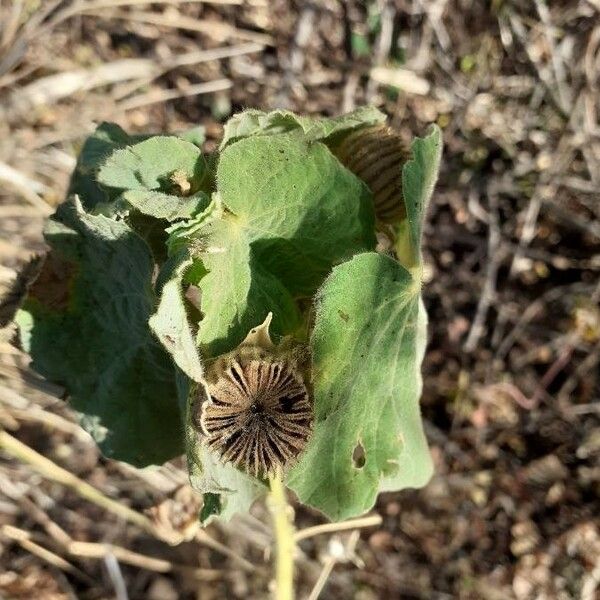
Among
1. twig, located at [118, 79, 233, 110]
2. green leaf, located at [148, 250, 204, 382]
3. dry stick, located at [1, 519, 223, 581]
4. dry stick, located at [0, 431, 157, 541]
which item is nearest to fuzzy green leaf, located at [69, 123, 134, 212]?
green leaf, located at [148, 250, 204, 382]

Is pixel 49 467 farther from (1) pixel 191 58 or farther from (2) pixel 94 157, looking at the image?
(1) pixel 191 58

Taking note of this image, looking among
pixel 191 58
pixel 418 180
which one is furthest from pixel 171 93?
pixel 418 180

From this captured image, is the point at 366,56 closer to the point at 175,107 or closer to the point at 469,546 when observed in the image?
the point at 175,107

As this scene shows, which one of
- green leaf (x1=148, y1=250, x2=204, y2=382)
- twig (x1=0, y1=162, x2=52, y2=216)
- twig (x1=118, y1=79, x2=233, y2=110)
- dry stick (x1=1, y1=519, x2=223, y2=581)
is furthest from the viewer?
twig (x1=118, y1=79, x2=233, y2=110)

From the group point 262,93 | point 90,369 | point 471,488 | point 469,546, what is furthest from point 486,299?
point 90,369

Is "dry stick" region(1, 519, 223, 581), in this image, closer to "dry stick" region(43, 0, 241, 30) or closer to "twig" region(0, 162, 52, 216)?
"twig" region(0, 162, 52, 216)

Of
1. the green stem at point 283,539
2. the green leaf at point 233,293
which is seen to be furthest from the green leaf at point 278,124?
the green stem at point 283,539

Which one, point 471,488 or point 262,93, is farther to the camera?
point 262,93

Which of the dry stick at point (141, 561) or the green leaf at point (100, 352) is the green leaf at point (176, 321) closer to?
the green leaf at point (100, 352)
